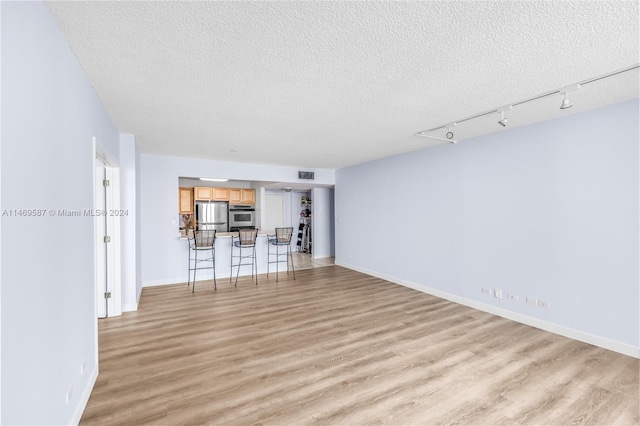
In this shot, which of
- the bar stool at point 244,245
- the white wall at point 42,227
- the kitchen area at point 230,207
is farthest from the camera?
the kitchen area at point 230,207

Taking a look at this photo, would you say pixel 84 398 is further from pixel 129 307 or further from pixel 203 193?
pixel 203 193

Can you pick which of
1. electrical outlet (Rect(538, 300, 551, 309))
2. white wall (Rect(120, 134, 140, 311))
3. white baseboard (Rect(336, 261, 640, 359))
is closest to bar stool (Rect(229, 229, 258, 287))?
white wall (Rect(120, 134, 140, 311))

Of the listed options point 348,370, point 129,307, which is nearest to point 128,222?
point 129,307

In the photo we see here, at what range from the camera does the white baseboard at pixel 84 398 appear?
185 cm

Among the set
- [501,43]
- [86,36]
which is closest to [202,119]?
[86,36]

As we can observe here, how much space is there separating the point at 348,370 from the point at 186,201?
657 cm

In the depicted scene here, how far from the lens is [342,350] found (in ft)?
9.62

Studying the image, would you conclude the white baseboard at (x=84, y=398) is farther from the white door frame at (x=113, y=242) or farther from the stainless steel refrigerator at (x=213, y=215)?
the stainless steel refrigerator at (x=213, y=215)

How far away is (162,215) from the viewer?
→ 5.40 meters

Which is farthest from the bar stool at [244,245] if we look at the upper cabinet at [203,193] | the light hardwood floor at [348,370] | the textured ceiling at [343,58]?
the textured ceiling at [343,58]

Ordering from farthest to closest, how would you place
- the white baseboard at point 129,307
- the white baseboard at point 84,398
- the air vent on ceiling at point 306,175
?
the air vent on ceiling at point 306,175 → the white baseboard at point 129,307 → the white baseboard at point 84,398

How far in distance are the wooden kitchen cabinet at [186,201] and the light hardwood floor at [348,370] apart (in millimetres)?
3932

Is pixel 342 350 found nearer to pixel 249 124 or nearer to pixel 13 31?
pixel 249 124

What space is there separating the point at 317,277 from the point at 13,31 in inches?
219
